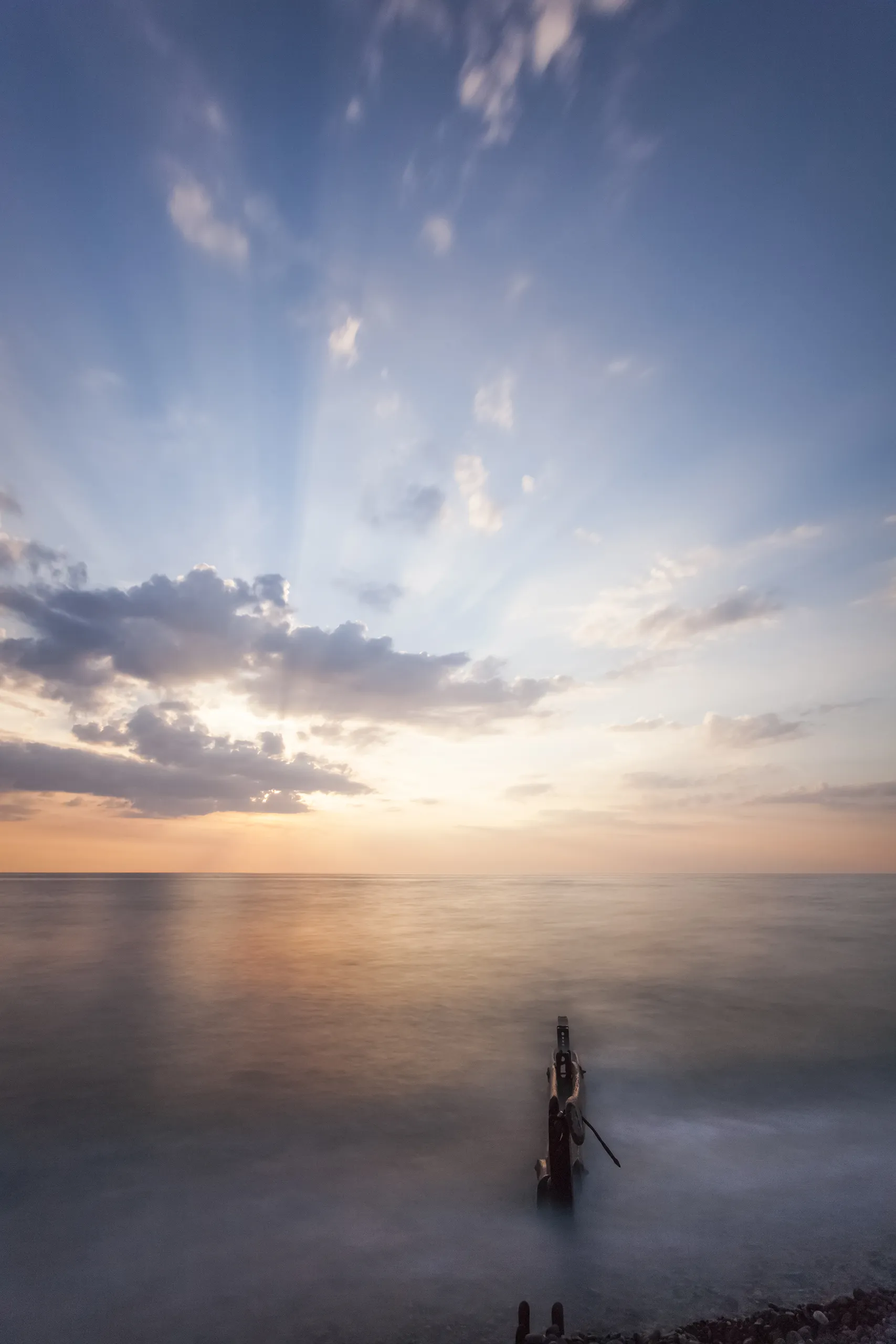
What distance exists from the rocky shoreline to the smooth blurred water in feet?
1.83

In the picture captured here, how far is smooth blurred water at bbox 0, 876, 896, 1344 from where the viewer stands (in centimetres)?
916

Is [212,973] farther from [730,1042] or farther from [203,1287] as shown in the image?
[203,1287]

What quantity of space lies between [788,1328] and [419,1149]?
8147 millimetres

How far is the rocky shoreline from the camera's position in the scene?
7.45 m

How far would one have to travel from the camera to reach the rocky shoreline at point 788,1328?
7449mm

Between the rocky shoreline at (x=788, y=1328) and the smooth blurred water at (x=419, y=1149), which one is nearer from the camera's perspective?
the rocky shoreline at (x=788, y=1328)

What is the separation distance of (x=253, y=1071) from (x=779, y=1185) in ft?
46.3

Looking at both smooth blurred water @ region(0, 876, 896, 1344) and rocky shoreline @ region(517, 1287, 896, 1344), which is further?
smooth blurred water @ region(0, 876, 896, 1344)

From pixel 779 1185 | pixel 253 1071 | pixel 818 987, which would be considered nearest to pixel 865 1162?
pixel 779 1185

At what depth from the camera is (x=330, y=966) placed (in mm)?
39656

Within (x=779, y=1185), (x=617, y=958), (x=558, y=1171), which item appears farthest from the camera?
(x=617, y=958)

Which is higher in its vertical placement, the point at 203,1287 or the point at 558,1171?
the point at 558,1171

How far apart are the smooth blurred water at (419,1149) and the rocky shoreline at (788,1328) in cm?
56

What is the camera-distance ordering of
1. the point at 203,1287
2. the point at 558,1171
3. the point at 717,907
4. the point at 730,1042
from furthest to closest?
the point at 717,907, the point at 730,1042, the point at 558,1171, the point at 203,1287
